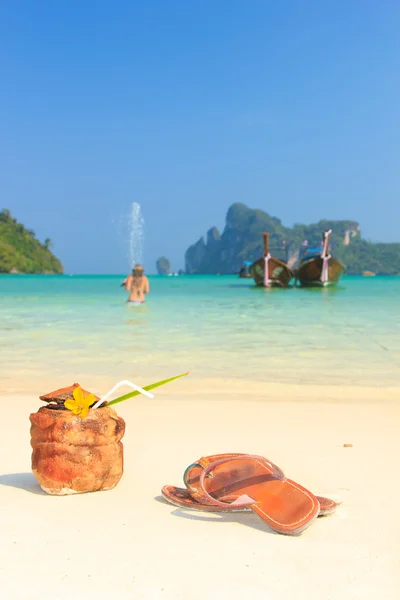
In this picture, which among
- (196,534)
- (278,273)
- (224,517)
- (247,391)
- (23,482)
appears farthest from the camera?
(278,273)

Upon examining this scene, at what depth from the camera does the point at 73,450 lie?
2.90 metres

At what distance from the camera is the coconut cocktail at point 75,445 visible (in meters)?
2.90

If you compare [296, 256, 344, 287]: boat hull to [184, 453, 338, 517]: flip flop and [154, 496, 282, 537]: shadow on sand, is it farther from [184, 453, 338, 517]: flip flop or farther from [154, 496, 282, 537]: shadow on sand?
[154, 496, 282, 537]: shadow on sand

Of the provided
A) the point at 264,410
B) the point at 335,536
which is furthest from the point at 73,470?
the point at 264,410

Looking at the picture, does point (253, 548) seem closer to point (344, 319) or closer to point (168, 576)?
point (168, 576)

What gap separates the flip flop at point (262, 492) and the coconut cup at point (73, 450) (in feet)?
1.61

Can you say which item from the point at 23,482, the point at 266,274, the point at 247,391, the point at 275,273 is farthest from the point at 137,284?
the point at 275,273

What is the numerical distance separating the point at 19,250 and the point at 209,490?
488ft

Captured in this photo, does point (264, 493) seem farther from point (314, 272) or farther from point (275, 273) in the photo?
point (314, 272)

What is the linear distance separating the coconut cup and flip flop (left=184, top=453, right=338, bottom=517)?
35 centimetres

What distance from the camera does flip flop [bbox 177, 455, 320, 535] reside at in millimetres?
2577

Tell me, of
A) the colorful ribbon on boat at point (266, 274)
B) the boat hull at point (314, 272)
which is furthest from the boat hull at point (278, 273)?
the boat hull at point (314, 272)

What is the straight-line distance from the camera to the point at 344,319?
648 inches

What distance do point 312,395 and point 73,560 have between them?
4222mm
